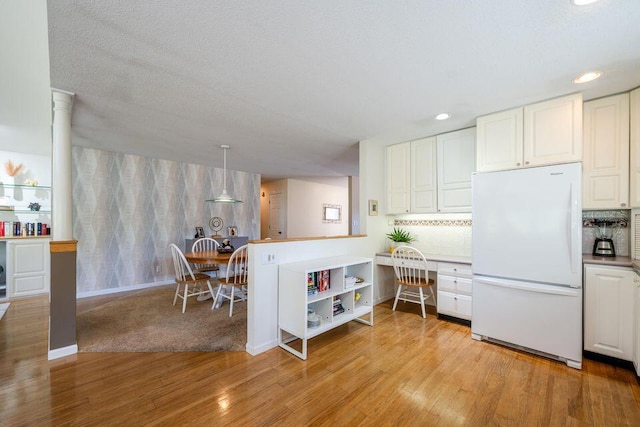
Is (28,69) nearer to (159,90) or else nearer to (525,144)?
(159,90)

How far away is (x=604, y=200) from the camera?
8.06 feet

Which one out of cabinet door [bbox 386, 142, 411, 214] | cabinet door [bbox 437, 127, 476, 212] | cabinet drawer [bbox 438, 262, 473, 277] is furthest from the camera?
cabinet door [bbox 386, 142, 411, 214]

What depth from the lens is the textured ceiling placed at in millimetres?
1473

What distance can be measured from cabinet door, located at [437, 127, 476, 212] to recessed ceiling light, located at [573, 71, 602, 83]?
3.59ft

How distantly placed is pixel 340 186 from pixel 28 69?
725 centimetres

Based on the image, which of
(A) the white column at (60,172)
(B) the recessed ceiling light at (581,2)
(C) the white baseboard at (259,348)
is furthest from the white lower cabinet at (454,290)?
(A) the white column at (60,172)

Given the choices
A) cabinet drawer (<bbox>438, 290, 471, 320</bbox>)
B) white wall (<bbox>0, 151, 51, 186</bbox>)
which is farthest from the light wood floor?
white wall (<bbox>0, 151, 51, 186</bbox>)

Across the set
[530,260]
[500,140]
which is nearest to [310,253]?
[530,260]

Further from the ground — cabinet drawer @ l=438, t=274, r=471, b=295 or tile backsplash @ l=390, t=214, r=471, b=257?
tile backsplash @ l=390, t=214, r=471, b=257

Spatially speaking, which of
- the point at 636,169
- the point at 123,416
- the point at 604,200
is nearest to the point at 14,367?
the point at 123,416

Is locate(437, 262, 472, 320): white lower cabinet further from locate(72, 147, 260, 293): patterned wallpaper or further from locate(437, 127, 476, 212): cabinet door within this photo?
locate(72, 147, 260, 293): patterned wallpaper

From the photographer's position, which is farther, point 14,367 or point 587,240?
point 587,240

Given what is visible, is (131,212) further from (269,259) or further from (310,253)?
(310,253)

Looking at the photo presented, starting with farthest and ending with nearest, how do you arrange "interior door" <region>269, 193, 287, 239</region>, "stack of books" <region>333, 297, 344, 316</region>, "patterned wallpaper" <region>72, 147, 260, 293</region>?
1. "interior door" <region>269, 193, 287, 239</region>
2. "patterned wallpaper" <region>72, 147, 260, 293</region>
3. "stack of books" <region>333, 297, 344, 316</region>
